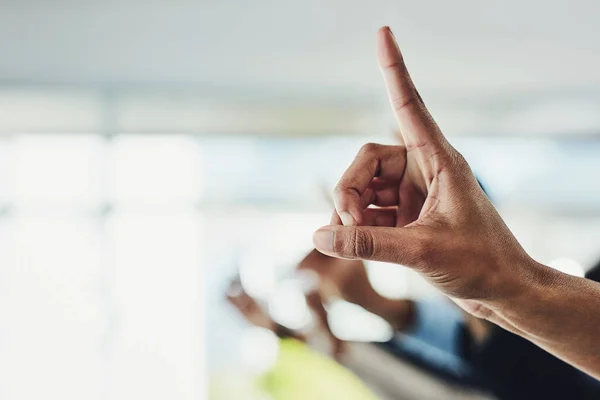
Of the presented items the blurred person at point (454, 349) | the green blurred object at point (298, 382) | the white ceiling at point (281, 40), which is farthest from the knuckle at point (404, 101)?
the green blurred object at point (298, 382)

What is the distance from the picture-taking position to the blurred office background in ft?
6.17

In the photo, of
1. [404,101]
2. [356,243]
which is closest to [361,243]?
[356,243]

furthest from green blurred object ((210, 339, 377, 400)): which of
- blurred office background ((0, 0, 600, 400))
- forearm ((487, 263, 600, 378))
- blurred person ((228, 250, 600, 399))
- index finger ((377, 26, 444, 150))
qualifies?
index finger ((377, 26, 444, 150))

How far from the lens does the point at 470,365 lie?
150 cm

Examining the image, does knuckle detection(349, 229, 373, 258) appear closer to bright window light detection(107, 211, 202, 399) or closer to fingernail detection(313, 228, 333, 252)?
fingernail detection(313, 228, 333, 252)

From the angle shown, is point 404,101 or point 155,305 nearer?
Result: point 404,101

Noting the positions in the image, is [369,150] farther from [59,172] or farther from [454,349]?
[59,172]

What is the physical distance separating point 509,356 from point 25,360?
1.58 meters

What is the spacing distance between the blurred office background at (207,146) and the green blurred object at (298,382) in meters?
0.11

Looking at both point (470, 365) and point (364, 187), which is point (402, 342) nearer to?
point (470, 365)

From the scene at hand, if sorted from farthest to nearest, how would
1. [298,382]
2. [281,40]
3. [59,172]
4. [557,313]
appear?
[298,382] → [59,172] → [281,40] → [557,313]

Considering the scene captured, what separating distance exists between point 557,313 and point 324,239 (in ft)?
0.97

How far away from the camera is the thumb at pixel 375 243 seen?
1.94ft

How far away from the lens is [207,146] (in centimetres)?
208
